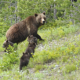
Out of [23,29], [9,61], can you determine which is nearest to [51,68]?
[9,61]

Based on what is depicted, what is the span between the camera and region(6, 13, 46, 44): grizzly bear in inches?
333

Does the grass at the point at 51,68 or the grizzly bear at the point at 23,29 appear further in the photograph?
the grizzly bear at the point at 23,29

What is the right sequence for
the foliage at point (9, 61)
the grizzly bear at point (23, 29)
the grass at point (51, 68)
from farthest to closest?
the grizzly bear at point (23, 29), the foliage at point (9, 61), the grass at point (51, 68)

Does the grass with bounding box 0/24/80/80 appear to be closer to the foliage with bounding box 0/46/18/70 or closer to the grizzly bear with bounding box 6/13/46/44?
Result: the foliage with bounding box 0/46/18/70

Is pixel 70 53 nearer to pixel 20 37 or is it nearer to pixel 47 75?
pixel 47 75

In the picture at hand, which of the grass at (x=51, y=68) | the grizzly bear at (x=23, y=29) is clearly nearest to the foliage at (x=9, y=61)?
the grass at (x=51, y=68)

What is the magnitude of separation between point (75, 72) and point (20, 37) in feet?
16.2

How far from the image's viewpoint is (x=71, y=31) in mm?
9062

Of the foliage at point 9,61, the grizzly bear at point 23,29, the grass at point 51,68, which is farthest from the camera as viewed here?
the grizzly bear at point 23,29

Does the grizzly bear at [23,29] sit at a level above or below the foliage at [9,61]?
above

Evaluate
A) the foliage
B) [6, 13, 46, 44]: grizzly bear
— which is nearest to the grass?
the foliage

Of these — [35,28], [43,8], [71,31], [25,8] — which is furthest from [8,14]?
[71,31]

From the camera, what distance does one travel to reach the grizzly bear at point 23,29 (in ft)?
27.7

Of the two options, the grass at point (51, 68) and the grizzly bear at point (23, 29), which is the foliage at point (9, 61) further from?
the grizzly bear at point (23, 29)
